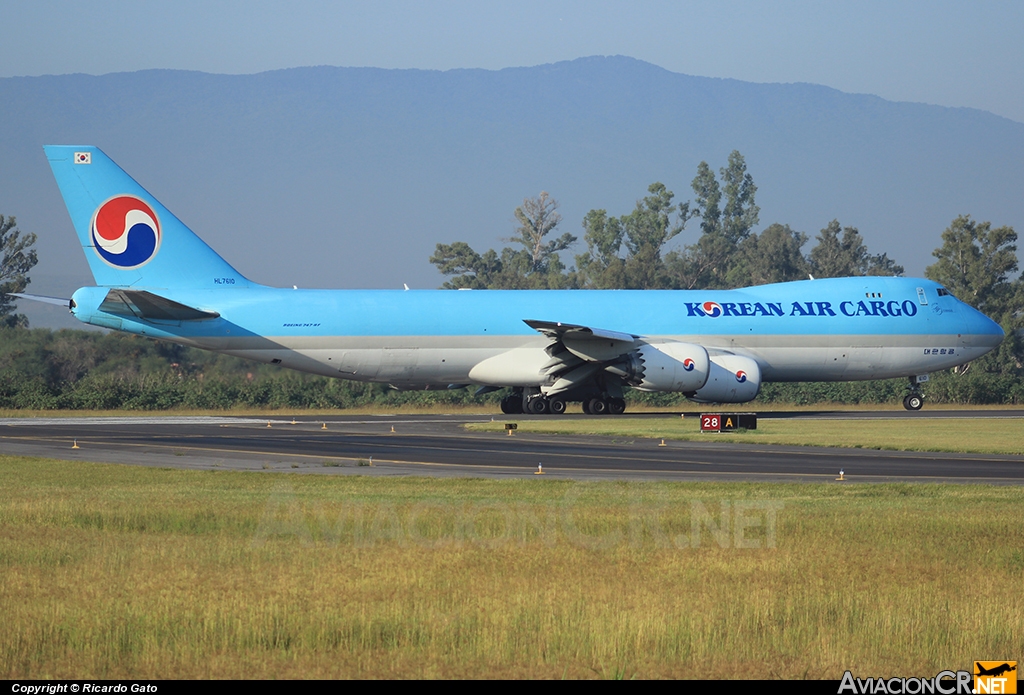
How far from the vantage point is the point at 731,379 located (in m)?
47.5

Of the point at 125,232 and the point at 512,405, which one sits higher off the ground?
the point at 125,232

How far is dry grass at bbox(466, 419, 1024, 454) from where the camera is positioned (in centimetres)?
3353

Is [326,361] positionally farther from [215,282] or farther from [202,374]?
[202,374]

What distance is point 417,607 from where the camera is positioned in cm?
1195

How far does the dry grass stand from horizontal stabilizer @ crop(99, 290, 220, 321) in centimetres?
1171

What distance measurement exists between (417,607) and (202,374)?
47956mm

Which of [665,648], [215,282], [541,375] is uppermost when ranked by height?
[215,282]

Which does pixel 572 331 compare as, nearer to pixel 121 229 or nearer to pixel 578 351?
pixel 578 351

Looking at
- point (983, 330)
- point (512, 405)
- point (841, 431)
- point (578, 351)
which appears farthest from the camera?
point (983, 330)

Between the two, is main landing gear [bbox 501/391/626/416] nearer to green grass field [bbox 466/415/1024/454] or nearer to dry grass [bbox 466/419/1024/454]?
green grass field [bbox 466/415/1024/454]

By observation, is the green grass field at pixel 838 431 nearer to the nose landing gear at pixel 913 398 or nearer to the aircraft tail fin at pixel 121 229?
the nose landing gear at pixel 913 398

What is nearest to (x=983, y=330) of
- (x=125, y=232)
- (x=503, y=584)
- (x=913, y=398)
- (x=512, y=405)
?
(x=913, y=398)

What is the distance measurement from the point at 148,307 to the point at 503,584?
33883 millimetres

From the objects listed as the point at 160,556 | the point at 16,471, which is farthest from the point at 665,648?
the point at 16,471
